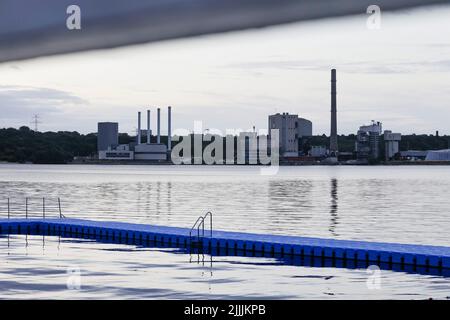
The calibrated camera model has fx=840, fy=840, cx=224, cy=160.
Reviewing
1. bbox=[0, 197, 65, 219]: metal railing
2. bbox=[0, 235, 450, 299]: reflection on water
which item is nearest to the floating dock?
bbox=[0, 235, 450, 299]: reflection on water

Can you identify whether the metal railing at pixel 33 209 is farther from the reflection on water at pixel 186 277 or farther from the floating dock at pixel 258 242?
the reflection on water at pixel 186 277

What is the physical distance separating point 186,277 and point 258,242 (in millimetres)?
8558

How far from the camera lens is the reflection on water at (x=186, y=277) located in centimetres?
3045

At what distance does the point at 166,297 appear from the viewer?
2947 centimetres

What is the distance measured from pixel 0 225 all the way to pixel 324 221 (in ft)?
92.7

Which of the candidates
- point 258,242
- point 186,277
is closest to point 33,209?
point 258,242

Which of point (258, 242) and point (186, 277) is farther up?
point (258, 242)

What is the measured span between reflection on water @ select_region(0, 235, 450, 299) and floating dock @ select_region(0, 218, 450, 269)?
0.83m

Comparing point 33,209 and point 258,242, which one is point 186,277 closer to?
point 258,242

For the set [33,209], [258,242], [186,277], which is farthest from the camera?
[33,209]

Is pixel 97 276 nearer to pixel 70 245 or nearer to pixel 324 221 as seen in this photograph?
pixel 70 245

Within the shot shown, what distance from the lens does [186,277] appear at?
114 feet

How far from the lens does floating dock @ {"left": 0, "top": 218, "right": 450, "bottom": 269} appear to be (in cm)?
3797
